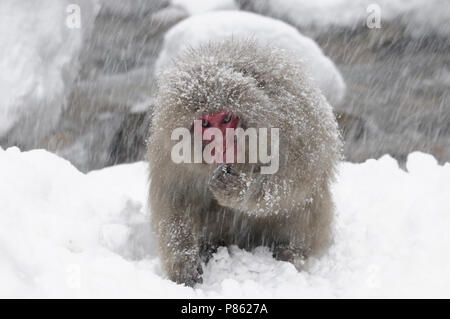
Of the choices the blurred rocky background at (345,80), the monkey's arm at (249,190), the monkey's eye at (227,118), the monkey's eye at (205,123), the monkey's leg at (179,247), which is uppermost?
the monkey's eye at (227,118)

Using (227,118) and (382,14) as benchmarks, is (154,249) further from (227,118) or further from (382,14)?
(382,14)

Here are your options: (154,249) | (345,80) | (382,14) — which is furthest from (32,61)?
(382,14)

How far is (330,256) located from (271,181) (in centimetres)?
68

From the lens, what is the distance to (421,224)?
3195mm

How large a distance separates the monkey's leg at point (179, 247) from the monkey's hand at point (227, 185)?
40cm

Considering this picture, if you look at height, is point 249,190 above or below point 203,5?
above

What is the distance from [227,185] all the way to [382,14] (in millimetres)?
5339

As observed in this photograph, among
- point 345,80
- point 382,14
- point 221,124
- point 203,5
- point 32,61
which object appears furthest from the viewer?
point 203,5

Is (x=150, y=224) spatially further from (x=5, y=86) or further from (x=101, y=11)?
(x=101, y=11)

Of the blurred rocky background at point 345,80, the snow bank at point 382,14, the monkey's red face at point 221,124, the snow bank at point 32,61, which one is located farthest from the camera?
the snow bank at point 382,14

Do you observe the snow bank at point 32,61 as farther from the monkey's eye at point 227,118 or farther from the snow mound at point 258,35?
the monkey's eye at point 227,118

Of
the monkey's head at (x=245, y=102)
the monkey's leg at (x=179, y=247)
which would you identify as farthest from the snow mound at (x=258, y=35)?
the monkey's leg at (x=179, y=247)

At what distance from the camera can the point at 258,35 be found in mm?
6121

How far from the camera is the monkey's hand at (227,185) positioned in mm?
2725
